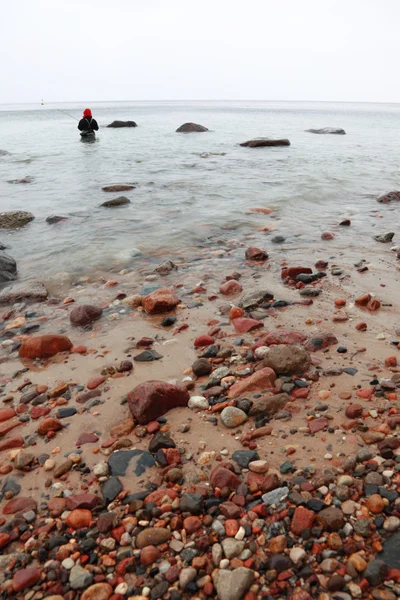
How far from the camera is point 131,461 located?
123 inches

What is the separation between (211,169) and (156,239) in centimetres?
1092

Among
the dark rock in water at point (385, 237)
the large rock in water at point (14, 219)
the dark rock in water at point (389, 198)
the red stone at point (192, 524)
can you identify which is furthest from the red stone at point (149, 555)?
the dark rock in water at point (389, 198)

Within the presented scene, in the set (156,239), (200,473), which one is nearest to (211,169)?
(156,239)

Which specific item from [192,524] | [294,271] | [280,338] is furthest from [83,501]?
[294,271]

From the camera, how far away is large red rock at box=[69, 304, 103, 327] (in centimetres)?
557

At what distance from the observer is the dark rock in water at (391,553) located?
2.13 m

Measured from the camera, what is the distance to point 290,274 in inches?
260

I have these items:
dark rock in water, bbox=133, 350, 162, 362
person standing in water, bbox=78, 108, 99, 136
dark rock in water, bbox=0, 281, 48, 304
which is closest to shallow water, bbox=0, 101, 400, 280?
dark rock in water, bbox=0, 281, 48, 304

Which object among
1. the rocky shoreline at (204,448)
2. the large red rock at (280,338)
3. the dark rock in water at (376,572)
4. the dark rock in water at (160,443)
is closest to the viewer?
the dark rock in water at (376,572)

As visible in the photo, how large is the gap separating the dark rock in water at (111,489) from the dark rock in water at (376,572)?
5.42ft

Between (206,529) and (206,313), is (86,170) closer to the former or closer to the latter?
(206,313)

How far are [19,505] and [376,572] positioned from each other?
2317 millimetres

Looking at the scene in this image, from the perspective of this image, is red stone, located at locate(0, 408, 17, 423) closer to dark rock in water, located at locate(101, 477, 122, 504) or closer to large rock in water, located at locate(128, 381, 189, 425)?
large rock in water, located at locate(128, 381, 189, 425)

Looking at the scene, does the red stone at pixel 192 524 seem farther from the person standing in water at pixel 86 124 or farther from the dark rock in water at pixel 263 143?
the person standing in water at pixel 86 124
